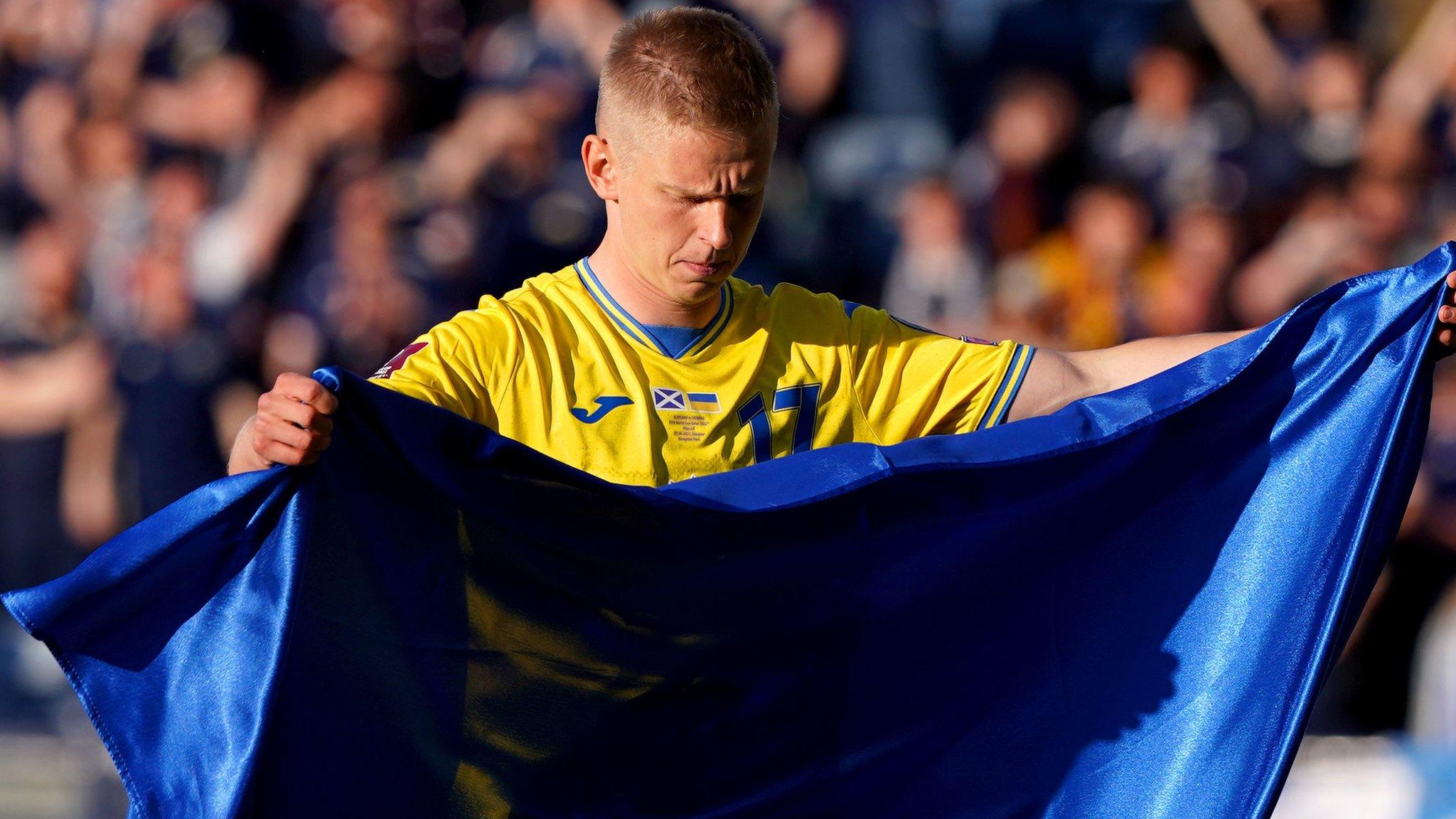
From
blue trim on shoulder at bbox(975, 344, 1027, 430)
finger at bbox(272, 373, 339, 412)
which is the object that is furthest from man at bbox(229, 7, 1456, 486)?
finger at bbox(272, 373, 339, 412)

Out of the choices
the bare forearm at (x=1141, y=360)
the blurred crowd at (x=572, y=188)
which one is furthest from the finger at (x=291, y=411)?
the blurred crowd at (x=572, y=188)

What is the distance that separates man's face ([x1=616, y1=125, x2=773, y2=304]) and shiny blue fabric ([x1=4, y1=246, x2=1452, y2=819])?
1.27 feet

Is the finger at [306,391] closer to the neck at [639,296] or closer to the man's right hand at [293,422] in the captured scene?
the man's right hand at [293,422]

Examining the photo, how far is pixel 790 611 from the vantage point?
3.14m

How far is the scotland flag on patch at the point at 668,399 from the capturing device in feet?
10.3

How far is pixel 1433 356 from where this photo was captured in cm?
328

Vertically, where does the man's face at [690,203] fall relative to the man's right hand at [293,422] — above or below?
above

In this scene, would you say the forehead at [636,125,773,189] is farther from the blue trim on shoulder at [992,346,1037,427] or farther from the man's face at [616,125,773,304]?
the blue trim on shoulder at [992,346,1037,427]

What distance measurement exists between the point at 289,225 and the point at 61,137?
1237mm

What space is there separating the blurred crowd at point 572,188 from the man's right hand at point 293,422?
4.24 metres

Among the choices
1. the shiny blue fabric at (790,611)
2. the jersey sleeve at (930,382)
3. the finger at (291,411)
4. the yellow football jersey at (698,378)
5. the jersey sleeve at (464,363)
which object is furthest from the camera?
the jersey sleeve at (930,382)

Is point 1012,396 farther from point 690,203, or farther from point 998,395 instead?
point 690,203

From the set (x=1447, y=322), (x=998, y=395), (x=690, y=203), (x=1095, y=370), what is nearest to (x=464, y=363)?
(x=690, y=203)

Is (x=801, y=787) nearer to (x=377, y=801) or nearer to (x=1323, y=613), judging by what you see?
(x=377, y=801)
